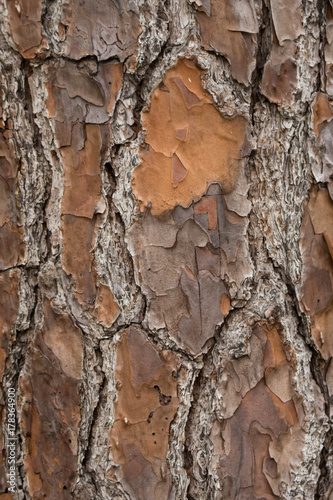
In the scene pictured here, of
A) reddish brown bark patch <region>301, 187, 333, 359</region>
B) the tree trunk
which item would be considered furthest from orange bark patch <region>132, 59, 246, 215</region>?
reddish brown bark patch <region>301, 187, 333, 359</region>

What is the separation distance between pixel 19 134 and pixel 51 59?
5.5 inches

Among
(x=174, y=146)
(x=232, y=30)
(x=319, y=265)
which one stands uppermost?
(x=232, y=30)

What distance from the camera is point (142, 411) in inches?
28.4

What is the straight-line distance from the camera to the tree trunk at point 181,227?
2.31ft

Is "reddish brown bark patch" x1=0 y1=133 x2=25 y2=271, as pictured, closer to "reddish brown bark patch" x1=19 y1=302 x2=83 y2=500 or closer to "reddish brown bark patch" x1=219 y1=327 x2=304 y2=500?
"reddish brown bark patch" x1=19 y1=302 x2=83 y2=500

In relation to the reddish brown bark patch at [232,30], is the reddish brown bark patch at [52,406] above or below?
below

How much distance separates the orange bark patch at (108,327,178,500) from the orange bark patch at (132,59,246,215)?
0.25 m

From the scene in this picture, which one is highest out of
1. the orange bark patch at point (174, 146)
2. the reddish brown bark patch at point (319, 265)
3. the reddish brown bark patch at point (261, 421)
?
the orange bark patch at point (174, 146)

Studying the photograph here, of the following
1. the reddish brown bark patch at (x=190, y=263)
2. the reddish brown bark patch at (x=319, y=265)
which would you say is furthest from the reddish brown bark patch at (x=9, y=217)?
the reddish brown bark patch at (x=319, y=265)

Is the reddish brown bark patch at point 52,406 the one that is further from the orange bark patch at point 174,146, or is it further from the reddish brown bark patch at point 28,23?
the reddish brown bark patch at point 28,23

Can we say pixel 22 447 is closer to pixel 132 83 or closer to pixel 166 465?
pixel 166 465

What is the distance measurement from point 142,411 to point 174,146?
0.47 metres

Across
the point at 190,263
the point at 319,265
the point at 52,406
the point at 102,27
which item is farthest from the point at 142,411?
the point at 102,27

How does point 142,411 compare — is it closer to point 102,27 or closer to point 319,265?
point 319,265
